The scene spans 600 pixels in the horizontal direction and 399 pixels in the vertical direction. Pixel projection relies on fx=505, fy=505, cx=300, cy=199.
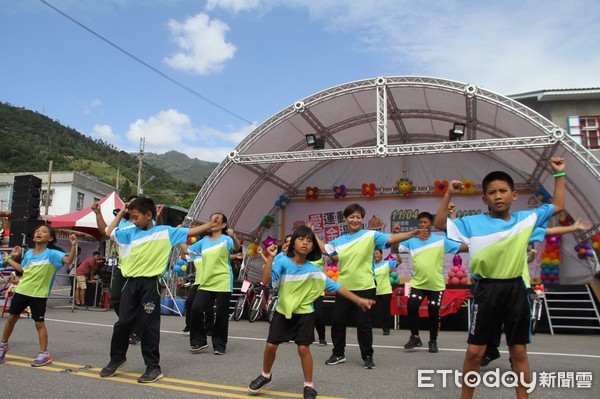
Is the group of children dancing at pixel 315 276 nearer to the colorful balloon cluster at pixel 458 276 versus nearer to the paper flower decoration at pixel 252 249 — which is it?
the colorful balloon cluster at pixel 458 276

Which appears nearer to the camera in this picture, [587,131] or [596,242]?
[596,242]

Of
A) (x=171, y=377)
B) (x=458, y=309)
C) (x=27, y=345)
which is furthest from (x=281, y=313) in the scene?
(x=458, y=309)

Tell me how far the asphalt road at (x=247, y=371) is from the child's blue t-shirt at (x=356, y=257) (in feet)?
3.07

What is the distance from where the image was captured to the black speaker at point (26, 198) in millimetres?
12180

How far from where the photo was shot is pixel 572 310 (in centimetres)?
1084

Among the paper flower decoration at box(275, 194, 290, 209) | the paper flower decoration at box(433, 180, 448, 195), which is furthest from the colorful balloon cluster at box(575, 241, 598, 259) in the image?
the paper flower decoration at box(275, 194, 290, 209)

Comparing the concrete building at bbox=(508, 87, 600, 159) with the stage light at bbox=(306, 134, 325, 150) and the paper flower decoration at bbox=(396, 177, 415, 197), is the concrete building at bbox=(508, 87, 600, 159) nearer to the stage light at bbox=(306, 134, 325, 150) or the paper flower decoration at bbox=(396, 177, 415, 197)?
the paper flower decoration at bbox=(396, 177, 415, 197)

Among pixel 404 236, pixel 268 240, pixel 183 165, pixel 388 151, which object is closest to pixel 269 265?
pixel 404 236

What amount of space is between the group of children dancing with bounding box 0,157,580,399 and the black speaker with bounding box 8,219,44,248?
6347 millimetres

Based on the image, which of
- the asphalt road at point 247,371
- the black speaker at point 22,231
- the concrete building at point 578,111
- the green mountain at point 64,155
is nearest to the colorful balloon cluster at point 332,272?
the asphalt road at point 247,371

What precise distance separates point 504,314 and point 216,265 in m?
4.21

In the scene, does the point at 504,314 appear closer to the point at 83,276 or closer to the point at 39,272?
the point at 39,272

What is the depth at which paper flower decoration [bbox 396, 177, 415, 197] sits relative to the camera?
51.1 feet

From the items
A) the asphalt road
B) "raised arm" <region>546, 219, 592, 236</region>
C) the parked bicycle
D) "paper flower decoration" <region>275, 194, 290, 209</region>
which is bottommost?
the asphalt road
